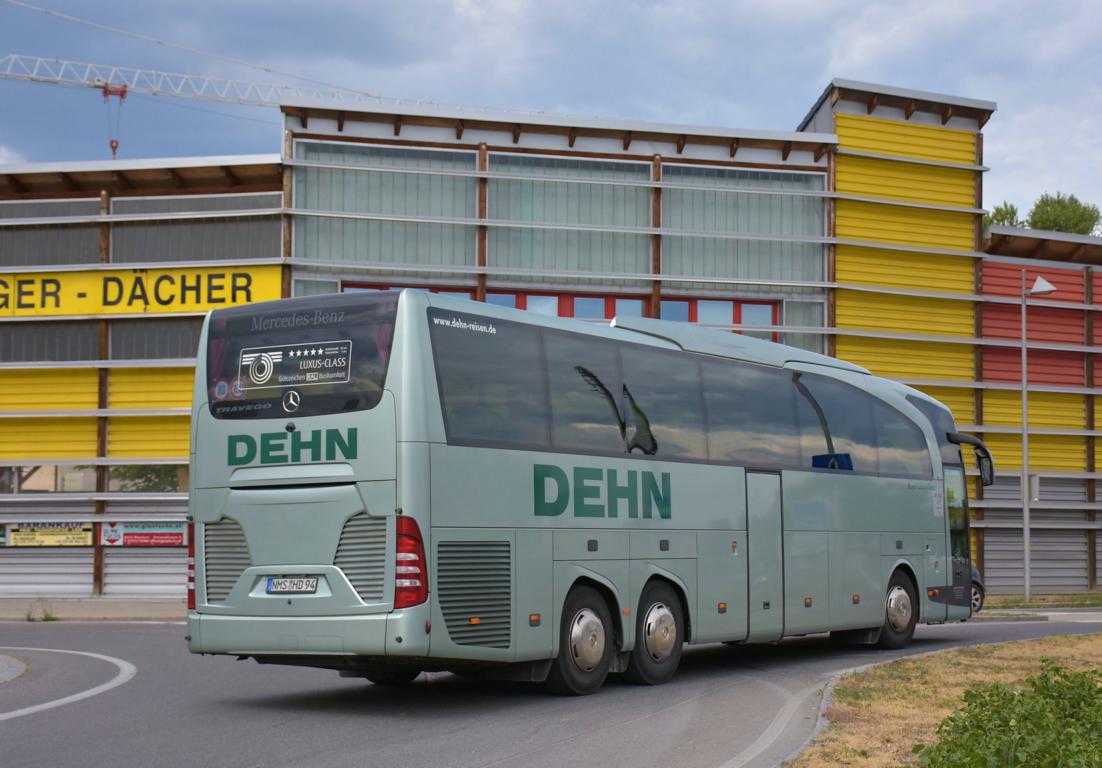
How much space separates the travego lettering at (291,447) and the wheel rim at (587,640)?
2.97m

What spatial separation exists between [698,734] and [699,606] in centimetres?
456

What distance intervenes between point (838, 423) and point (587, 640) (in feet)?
20.7

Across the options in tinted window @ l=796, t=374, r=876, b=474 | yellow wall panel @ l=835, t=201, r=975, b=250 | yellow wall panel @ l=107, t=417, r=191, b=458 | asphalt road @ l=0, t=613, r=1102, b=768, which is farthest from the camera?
yellow wall panel @ l=835, t=201, r=975, b=250

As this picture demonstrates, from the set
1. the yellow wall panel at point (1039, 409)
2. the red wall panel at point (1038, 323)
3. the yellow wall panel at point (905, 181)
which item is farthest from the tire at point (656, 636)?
the red wall panel at point (1038, 323)

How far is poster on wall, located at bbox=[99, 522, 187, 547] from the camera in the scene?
34281mm

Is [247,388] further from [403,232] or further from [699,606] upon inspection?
[403,232]

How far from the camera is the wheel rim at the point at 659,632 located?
561 inches

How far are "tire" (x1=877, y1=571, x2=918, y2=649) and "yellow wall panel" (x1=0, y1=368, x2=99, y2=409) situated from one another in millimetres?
21949

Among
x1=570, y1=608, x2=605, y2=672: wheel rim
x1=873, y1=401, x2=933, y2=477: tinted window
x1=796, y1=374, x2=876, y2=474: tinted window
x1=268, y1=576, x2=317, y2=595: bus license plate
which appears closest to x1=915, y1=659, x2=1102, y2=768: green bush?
x1=570, y1=608, x2=605, y2=672: wheel rim

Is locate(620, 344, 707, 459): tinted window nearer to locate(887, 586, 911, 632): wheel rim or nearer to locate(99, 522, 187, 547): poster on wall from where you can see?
locate(887, 586, 911, 632): wheel rim

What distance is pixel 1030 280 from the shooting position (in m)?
40.0

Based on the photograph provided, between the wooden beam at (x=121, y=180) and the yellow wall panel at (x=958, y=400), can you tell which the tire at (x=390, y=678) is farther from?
the yellow wall panel at (x=958, y=400)

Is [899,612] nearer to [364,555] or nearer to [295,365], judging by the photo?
[364,555]

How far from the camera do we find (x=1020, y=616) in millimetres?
28406
